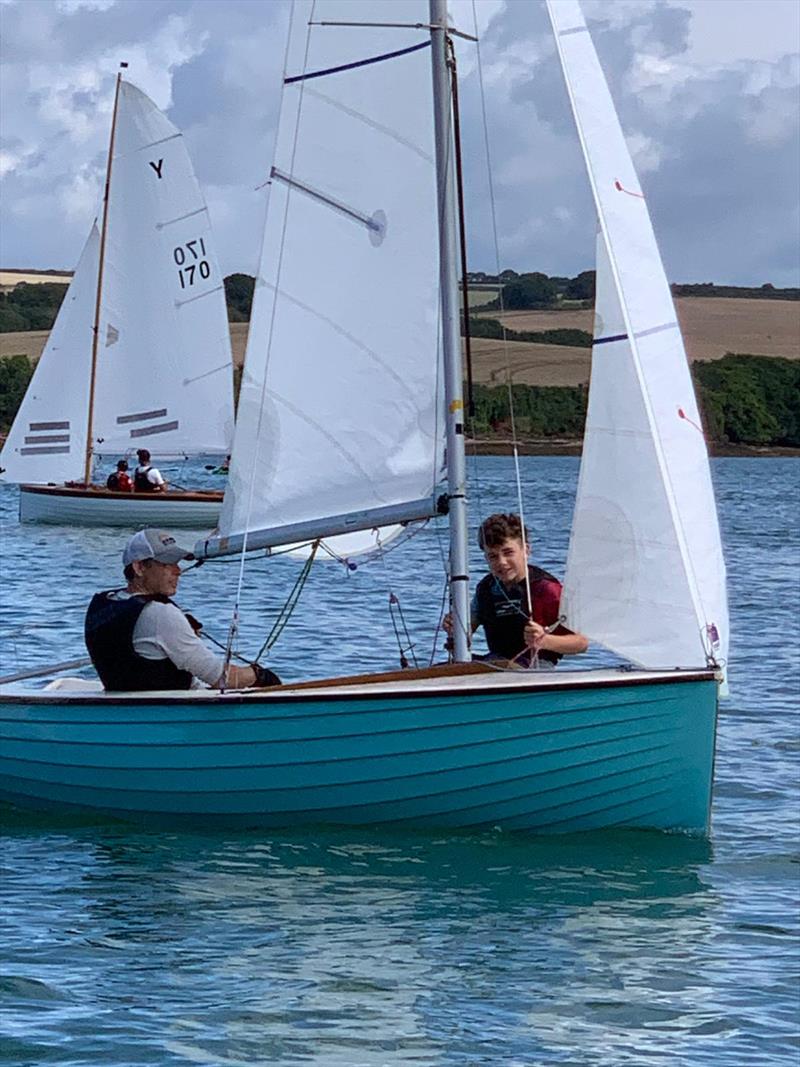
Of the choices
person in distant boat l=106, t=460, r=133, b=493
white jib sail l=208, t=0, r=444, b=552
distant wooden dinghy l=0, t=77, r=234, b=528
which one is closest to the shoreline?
distant wooden dinghy l=0, t=77, r=234, b=528

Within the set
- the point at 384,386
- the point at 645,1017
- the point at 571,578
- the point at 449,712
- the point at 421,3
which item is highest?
the point at 421,3

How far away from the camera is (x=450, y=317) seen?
9211 millimetres

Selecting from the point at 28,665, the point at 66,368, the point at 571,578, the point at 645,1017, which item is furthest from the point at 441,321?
the point at 66,368

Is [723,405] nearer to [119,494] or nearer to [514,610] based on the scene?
[119,494]

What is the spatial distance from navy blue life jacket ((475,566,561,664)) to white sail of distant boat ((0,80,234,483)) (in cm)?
→ 2095

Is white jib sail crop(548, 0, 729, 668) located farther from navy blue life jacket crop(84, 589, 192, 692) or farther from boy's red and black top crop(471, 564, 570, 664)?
navy blue life jacket crop(84, 589, 192, 692)

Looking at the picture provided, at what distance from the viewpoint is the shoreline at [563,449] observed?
79.7 metres

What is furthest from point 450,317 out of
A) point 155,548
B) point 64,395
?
point 64,395

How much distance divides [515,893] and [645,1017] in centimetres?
162

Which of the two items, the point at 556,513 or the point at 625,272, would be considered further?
the point at 556,513

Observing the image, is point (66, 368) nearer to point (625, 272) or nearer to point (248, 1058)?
point (625, 272)

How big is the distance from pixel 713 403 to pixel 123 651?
247 feet

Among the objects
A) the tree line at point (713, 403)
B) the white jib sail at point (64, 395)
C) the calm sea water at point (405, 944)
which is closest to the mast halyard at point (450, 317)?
the calm sea water at point (405, 944)

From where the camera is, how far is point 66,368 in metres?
31.1
